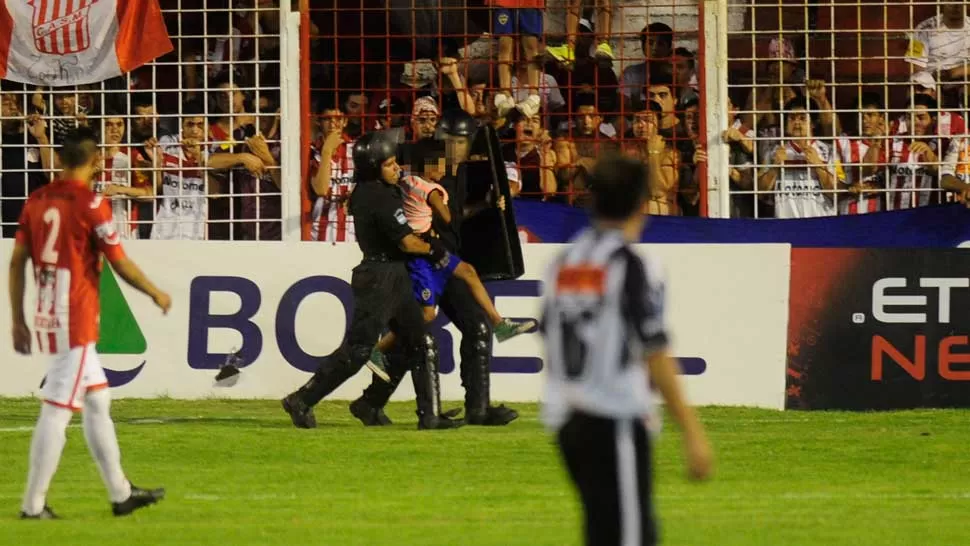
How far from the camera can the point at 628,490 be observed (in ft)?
19.1

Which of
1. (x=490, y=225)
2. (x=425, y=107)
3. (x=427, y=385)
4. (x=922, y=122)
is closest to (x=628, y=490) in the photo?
(x=427, y=385)

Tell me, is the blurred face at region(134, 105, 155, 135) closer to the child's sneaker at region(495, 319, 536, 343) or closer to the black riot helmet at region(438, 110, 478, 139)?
the black riot helmet at region(438, 110, 478, 139)

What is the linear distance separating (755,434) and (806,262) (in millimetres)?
2570

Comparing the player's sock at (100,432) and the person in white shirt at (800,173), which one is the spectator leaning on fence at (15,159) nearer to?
the person in white shirt at (800,173)

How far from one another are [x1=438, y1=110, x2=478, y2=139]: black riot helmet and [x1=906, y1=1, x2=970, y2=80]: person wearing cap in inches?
218

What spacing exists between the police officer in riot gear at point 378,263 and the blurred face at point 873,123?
5667 mm

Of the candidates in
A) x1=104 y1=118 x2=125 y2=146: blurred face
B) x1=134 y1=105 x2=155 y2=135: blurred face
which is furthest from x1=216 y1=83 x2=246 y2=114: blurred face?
x1=104 y1=118 x2=125 y2=146: blurred face

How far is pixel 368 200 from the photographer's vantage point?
12984mm

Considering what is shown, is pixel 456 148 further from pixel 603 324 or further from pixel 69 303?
pixel 603 324

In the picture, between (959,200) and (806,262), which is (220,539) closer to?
(806,262)

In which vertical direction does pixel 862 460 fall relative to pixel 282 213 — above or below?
below

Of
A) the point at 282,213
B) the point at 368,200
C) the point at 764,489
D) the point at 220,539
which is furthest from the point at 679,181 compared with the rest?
the point at 220,539

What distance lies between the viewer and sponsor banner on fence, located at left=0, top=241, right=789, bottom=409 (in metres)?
15.6

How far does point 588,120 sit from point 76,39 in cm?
480
